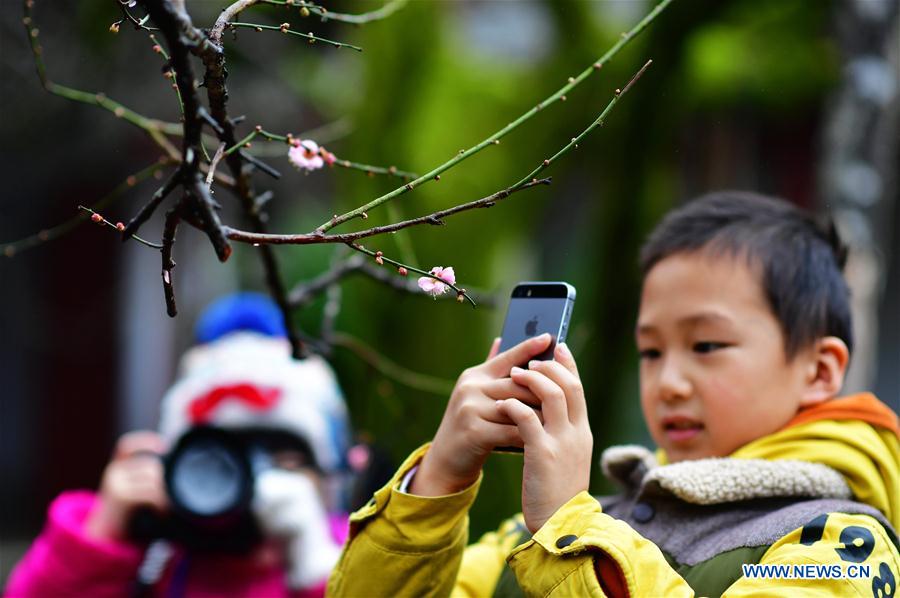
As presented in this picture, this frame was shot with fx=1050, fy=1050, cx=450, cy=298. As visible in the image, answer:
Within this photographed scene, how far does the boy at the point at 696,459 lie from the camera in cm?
75

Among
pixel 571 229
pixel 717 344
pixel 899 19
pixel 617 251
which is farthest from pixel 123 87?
pixel 717 344

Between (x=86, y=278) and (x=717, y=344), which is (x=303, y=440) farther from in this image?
(x=86, y=278)

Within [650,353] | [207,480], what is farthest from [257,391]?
[650,353]

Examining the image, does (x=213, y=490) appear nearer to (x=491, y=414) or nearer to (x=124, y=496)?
(x=124, y=496)

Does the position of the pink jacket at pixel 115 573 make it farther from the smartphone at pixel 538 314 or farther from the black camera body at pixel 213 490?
the smartphone at pixel 538 314

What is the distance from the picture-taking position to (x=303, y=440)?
1.61 meters

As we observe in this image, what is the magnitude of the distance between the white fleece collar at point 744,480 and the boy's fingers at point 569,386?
172mm

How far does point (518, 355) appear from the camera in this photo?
0.79 m

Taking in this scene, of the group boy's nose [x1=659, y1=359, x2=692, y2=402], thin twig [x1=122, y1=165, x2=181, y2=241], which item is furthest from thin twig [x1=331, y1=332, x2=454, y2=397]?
thin twig [x1=122, y1=165, x2=181, y2=241]

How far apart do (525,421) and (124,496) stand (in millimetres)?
1013

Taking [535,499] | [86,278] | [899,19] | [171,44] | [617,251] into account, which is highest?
[86,278]

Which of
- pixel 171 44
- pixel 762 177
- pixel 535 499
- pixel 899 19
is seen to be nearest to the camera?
pixel 171 44

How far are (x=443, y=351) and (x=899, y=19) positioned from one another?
121 cm

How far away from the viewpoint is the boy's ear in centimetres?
98
